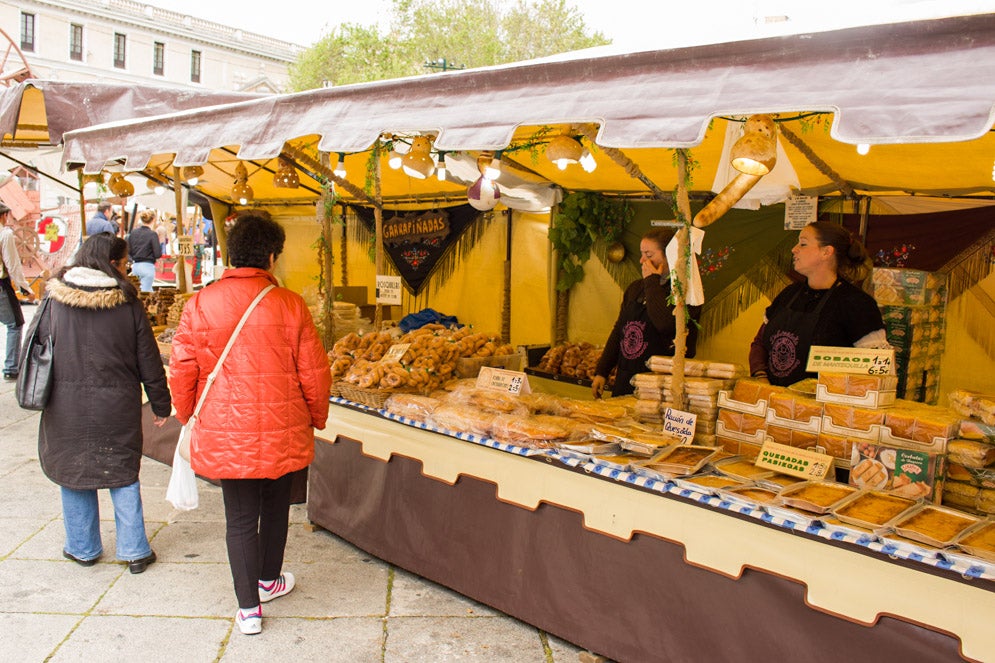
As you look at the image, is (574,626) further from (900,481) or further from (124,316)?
(124,316)

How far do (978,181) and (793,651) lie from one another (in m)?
3.85

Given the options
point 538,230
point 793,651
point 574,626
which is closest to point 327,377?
point 574,626

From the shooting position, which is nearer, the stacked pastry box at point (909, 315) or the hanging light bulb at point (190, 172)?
the stacked pastry box at point (909, 315)

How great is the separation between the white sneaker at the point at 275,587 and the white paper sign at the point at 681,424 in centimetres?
209

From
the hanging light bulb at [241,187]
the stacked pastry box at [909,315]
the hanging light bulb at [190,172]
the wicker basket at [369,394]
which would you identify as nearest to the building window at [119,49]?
the hanging light bulb at [190,172]

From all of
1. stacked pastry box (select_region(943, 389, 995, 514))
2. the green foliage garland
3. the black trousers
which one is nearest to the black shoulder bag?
the black trousers

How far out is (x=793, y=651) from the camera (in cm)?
255

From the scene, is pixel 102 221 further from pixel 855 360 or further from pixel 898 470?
pixel 898 470

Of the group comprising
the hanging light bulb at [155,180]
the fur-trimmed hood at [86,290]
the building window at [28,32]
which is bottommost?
the fur-trimmed hood at [86,290]

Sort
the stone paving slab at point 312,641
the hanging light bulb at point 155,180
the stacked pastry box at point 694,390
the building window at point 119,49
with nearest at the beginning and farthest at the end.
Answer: the stone paving slab at point 312,641 < the stacked pastry box at point 694,390 < the hanging light bulb at point 155,180 < the building window at point 119,49

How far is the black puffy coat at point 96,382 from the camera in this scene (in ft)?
12.3

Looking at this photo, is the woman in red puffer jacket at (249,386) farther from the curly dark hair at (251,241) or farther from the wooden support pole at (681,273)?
the wooden support pole at (681,273)

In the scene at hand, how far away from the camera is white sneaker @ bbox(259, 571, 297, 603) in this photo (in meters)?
3.69

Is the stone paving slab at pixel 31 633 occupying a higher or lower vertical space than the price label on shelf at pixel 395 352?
lower
